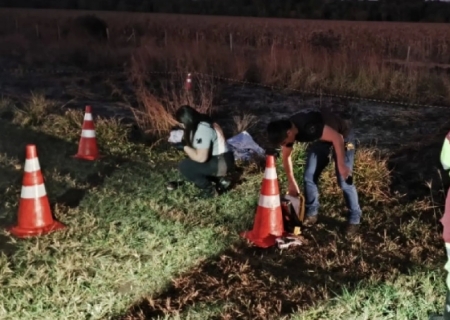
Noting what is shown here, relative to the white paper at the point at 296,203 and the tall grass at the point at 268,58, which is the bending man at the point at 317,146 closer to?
the white paper at the point at 296,203

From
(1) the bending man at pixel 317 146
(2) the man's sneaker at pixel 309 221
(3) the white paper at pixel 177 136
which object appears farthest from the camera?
(3) the white paper at pixel 177 136

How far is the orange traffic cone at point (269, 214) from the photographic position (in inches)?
186

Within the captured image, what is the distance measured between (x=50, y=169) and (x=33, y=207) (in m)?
1.92

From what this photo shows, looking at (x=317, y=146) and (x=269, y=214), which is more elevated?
(x=317, y=146)

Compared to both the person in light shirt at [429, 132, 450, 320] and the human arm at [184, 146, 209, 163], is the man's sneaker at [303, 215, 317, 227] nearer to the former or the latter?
the human arm at [184, 146, 209, 163]

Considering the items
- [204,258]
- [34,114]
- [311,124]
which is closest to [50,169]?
[34,114]

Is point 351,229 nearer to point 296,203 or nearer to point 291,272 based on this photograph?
point 296,203

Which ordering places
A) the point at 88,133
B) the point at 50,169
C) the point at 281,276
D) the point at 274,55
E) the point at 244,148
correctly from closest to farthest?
the point at 281,276
the point at 50,169
the point at 88,133
the point at 244,148
the point at 274,55

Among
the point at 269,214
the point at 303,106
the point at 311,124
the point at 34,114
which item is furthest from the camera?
the point at 303,106

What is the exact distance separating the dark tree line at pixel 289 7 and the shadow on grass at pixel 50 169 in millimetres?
26906

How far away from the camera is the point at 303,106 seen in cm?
1070

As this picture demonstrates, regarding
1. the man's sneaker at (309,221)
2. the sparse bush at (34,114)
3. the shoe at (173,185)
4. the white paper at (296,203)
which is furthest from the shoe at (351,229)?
the sparse bush at (34,114)

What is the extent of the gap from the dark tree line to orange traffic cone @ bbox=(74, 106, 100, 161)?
2725 centimetres

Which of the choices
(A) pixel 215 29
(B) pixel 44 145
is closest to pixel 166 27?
(A) pixel 215 29
